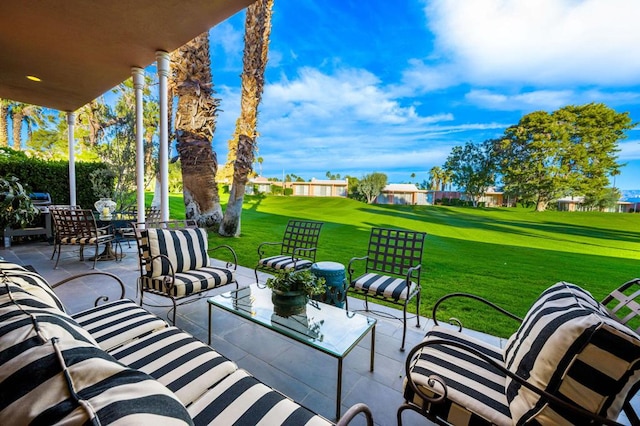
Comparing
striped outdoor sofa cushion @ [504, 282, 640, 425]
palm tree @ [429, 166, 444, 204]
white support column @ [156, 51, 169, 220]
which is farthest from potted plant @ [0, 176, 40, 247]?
palm tree @ [429, 166, 444, 204]

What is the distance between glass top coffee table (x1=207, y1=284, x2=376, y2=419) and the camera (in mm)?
1716

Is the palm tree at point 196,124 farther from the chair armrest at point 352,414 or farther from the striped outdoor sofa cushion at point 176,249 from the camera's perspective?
the chair armrest at point 352,414

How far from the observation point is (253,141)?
23.2 feet

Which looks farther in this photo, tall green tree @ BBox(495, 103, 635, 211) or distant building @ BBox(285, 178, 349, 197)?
distant building @ BBox(285, 178, 349, 197)

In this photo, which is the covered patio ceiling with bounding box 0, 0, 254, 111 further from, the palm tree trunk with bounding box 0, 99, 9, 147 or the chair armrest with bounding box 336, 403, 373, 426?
the palm tree trunk with bounding box 0, 99, 9, 147

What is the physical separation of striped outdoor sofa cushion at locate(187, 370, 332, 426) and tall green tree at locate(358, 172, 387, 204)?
28.3ft

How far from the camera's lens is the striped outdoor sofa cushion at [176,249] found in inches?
107

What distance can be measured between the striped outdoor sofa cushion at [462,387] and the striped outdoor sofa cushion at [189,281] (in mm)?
2059

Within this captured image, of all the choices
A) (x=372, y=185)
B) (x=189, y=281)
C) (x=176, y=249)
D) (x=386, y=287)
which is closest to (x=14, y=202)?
(x=176, y=249)

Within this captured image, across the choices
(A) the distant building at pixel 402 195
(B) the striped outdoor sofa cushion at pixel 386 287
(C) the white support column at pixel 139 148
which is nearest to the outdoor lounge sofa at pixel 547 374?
(B) the striped outdoor sofa cushion at pixel 386 287

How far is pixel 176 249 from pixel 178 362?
1744mm

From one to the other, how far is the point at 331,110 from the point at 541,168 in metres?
11.2

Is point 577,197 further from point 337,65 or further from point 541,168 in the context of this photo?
point 337,65

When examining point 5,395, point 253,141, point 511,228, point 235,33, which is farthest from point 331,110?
point 5,395
